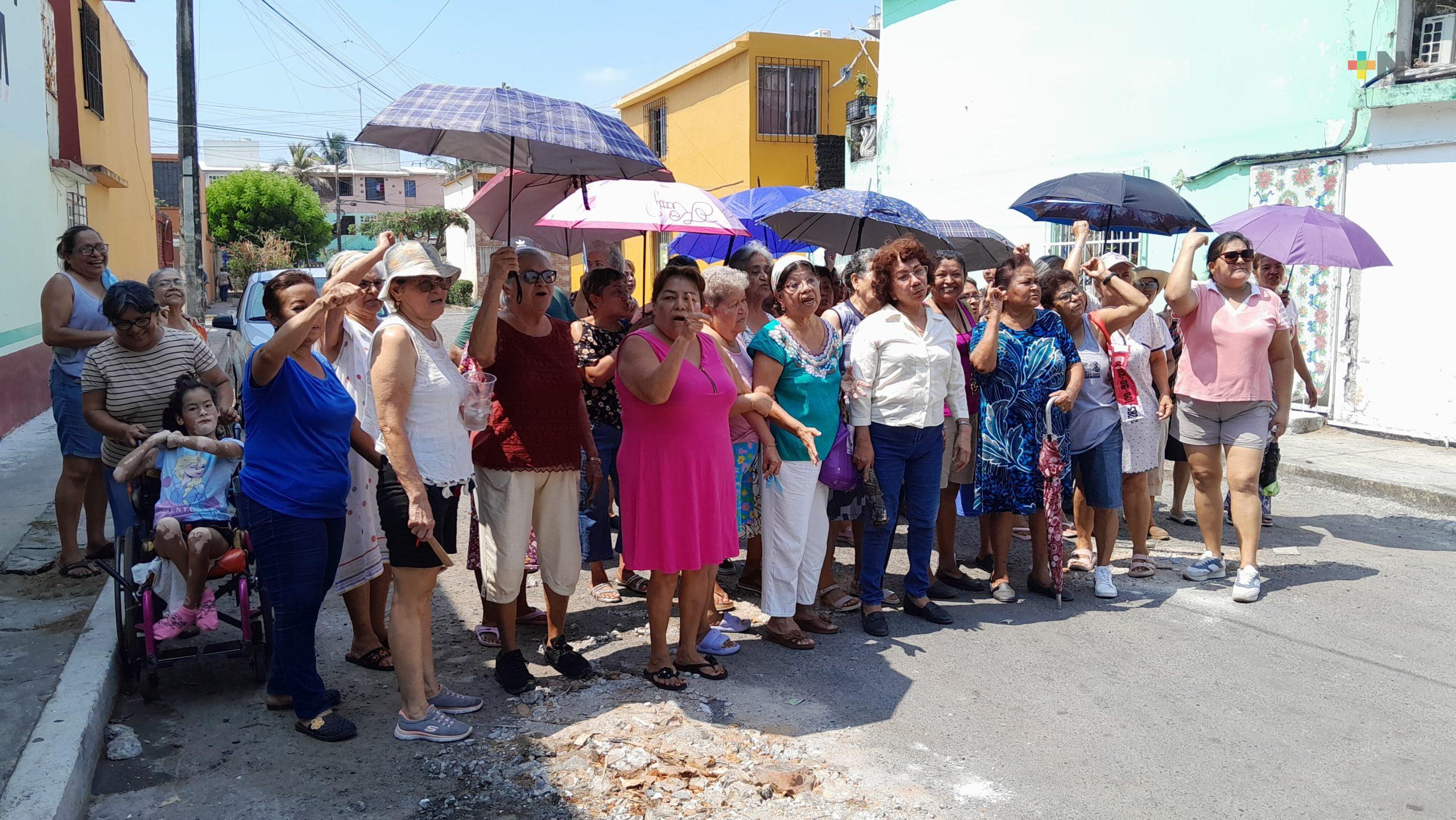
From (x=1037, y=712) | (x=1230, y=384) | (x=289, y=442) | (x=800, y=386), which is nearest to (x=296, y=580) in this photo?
(x=289, y=442)

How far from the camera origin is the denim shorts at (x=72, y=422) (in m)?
5.98

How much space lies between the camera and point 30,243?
11.0 m

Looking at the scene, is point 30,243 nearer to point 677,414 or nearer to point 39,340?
point 39,340

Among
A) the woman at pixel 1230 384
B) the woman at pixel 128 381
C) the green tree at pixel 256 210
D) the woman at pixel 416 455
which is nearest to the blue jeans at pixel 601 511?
the woman at pixel 416 455

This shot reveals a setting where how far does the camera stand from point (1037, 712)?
175 inches

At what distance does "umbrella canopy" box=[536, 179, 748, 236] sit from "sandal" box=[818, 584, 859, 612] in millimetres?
2201

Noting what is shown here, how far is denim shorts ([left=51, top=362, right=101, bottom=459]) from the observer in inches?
235

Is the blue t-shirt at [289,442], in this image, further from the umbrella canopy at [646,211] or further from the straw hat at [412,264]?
the umbrella canopy at [646,211]

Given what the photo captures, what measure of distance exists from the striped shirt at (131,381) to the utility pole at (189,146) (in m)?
12.9

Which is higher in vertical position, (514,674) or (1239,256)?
(1239,256)

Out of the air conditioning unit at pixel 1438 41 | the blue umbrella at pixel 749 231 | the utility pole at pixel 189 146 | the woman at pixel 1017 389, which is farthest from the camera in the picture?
the utility pole at pixel 189 146

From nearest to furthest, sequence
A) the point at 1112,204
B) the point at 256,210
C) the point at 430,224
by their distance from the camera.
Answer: the point at 1112,204 → the point at 256,210 → the point at 430,224

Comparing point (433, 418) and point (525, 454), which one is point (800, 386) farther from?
point (433, 418)

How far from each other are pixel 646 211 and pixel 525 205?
1.55 m
